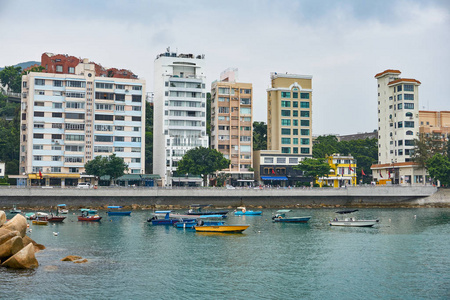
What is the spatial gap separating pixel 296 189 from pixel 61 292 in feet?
305

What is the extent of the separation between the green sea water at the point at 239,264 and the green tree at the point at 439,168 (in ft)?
175

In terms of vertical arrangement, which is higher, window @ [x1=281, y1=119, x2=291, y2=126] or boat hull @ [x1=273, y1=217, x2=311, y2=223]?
window @ [x1=281, y1=119, x2=291, y2=126]

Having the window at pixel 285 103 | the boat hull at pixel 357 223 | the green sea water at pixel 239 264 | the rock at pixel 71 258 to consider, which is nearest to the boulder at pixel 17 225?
the green sea water at pixel 239 264

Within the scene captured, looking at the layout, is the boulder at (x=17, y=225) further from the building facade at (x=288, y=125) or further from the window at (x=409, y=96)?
the window at (x=409, y=96)

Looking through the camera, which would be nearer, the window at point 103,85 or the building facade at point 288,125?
the window at point 103,85

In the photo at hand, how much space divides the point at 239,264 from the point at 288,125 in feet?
367

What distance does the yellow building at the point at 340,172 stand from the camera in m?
165

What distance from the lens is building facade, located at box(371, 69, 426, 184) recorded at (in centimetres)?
15775

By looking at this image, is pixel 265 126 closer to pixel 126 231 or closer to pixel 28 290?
pixel 126 231

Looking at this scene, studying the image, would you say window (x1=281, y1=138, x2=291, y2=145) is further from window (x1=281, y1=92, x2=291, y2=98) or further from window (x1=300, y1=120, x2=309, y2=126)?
window (x1=281, y1=92, x2=291, y2=98)

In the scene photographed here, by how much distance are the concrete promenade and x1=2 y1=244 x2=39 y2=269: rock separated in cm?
6878

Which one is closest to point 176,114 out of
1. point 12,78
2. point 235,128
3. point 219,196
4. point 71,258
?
point 235,128

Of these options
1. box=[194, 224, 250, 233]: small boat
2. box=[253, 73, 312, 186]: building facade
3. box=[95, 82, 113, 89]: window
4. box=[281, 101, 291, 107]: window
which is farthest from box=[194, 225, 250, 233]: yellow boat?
box=[281, 101, 291, 107]: window

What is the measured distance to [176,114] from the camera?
15575 cm
